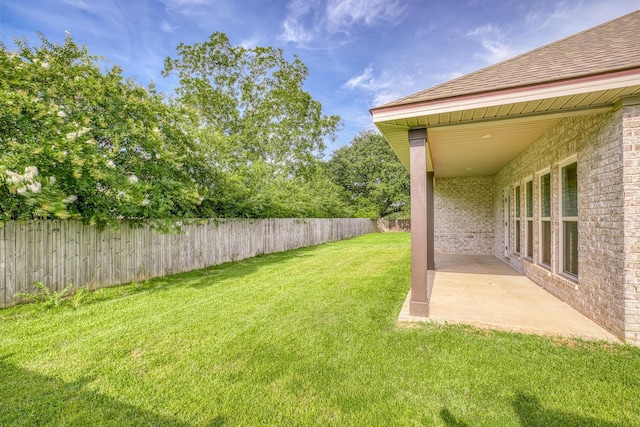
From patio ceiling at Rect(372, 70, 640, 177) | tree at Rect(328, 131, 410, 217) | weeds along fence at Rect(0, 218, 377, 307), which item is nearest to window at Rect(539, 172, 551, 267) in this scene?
patio ceiling at Rect(372, 70, 640, 177)

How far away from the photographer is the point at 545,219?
17.0ft

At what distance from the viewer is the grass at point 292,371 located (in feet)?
6.45

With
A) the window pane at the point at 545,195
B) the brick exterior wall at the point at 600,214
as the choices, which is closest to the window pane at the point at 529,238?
the window pane at the point at 545,195

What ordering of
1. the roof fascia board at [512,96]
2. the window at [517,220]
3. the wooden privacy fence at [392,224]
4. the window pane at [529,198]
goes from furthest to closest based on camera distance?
the wooden privacy fence at [392,224], the window at [517,220], the window pane at [529,198], the roof fascia board at [512,96]

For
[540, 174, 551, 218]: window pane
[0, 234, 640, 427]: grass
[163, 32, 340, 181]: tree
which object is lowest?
[0, 234, 640, 427]: grass

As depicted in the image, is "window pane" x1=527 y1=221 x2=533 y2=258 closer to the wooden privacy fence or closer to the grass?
the grass

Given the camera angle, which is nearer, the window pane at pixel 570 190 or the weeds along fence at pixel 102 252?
the window pane at pixel 570 190

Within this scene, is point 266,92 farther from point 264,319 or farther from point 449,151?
point 264,319

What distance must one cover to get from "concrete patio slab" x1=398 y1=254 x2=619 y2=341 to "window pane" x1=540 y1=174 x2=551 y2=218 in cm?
131

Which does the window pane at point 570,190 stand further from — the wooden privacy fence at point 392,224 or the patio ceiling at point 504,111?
the wooden privacy fence at point 392,224

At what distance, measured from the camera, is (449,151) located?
6.06 m

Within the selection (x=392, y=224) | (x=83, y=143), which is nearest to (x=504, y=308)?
(x=83, y=143)

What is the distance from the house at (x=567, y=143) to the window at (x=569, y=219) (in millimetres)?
15

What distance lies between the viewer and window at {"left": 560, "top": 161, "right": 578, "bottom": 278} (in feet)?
13.3
